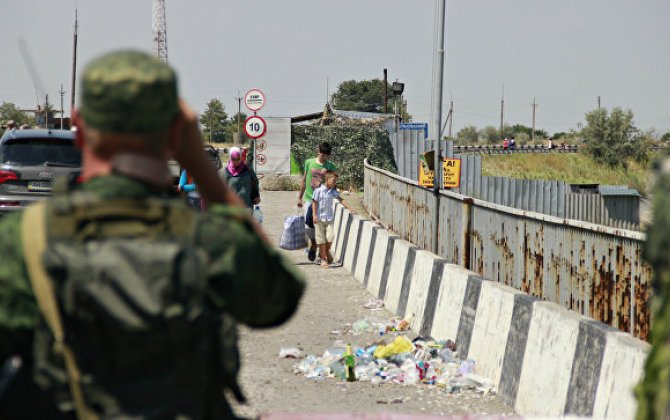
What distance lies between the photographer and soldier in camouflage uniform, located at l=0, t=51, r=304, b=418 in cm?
220

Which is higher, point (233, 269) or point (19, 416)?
point (233, 269)

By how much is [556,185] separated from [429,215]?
13474mm

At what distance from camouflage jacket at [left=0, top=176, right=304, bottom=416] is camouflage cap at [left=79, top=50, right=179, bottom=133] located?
0.13 m

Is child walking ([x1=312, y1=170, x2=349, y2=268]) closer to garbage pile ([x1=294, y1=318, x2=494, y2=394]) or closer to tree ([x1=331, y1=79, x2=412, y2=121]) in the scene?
garbage pile ([x1=294, y1=318, x2=494, y2=394])

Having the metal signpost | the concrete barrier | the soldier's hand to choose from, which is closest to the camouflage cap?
the soldier's hand

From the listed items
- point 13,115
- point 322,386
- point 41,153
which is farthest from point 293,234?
point 13,115

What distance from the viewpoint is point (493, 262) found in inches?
397

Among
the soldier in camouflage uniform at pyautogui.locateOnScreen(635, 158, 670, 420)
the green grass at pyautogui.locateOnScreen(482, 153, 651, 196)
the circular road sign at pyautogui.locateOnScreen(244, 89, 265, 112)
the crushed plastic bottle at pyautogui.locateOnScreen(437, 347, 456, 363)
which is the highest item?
the circular road sign at pyautogui.locateOnScreen(244, 89, 265, 112)

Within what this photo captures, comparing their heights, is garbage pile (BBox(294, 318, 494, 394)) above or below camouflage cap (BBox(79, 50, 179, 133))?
below

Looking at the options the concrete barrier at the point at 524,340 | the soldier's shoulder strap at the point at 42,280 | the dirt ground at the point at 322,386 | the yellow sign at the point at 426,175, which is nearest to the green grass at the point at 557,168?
the yellow sign at the point at 426,175

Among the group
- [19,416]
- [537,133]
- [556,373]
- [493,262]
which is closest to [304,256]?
[493,262]

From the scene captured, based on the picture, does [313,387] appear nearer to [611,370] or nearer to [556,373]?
[556,373]

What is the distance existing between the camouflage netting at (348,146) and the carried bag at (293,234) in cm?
2508

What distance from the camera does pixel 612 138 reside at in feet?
257
